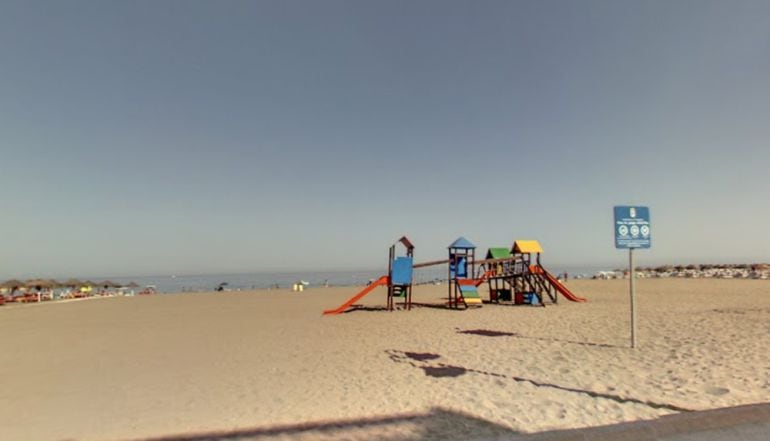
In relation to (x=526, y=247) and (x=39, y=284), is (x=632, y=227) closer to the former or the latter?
(x=526, y=247)

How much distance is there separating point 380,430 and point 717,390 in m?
4.79

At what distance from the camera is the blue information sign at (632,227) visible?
A: 876 centimetres

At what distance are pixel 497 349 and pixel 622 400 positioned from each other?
4173 millimetres

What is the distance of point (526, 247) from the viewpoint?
21688mm

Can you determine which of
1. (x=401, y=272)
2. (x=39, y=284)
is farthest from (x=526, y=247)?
(x=39, y=284)

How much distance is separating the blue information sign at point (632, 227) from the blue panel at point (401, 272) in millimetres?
11737

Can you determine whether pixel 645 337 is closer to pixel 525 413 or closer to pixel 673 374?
pixel 673 374

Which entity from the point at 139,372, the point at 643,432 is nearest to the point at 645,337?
the point at 643,432

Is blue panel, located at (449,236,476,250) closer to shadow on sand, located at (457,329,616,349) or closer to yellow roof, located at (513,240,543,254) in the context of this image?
yellow roof, located at (513,240,543,254)

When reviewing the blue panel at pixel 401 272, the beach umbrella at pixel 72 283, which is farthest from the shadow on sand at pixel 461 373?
the beach umbrella at pixel 72 283

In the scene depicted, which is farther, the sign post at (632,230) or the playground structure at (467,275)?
the playground structure at (467,275)

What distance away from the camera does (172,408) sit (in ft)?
20.5

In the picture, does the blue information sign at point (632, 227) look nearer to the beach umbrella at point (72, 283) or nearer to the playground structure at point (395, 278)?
the playground structure at point (395, 278)

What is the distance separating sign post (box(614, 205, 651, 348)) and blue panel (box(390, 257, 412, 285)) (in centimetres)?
1147
